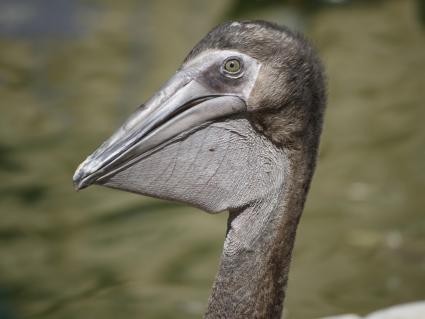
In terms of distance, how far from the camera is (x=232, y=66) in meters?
3.23

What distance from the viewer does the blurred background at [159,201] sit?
18.9 ft

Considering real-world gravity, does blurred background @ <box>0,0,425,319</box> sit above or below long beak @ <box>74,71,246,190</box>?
above

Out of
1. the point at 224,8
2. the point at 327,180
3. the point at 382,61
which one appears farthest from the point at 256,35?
the point at 224,8

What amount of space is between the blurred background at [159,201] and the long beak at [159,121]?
250cm

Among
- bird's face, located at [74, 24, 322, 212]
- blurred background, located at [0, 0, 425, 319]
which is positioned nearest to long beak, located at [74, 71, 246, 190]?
bird's face, located at [74, 24, 322, 212]

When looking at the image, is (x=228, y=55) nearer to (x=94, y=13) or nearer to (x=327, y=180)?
(x=327, y=180)

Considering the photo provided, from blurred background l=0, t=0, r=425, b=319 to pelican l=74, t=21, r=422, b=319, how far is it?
7.67ft

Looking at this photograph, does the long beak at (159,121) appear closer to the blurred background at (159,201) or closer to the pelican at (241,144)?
the pelican at (241,144)

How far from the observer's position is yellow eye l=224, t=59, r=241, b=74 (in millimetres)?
3223

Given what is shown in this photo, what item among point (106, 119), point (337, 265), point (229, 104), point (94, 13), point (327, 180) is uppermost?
point (94, 13)

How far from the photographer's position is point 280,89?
3.21 meters

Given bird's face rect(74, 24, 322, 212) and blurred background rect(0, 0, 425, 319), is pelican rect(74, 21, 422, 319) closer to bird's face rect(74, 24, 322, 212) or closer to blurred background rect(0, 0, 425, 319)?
bird's face rect(74, 24, 322, 212)

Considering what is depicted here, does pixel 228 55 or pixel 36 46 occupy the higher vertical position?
pixel 36 46

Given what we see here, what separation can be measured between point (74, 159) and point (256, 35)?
153 inches
